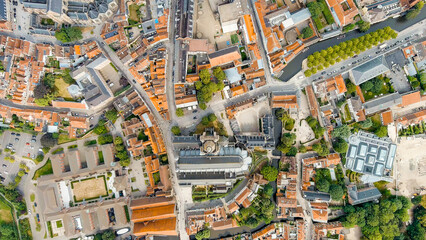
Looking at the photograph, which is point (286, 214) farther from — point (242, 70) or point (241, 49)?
point (241, 49)

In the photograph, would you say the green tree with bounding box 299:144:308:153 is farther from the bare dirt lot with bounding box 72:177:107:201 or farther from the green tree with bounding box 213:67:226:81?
the bare dirt lot with bounding box 72:177:107:201

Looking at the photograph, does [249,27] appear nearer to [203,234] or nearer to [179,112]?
[179,112]

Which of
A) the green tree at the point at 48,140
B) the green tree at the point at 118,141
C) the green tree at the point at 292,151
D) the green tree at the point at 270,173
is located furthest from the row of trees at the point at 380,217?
the green tree at the point at 48,140

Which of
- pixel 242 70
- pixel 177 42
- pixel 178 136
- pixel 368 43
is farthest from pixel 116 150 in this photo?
pixel 368 43

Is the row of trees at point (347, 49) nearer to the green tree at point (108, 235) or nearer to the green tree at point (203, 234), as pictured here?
the green tree at point (203, 234)

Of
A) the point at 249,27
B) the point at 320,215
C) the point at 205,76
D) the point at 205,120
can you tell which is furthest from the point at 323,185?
the point at 249,27

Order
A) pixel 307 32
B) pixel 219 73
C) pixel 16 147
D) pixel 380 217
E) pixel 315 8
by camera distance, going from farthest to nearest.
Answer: pixel 16 147
pixel 380 217
pixel 219 73
pixel 307 32
pixel 315 8
